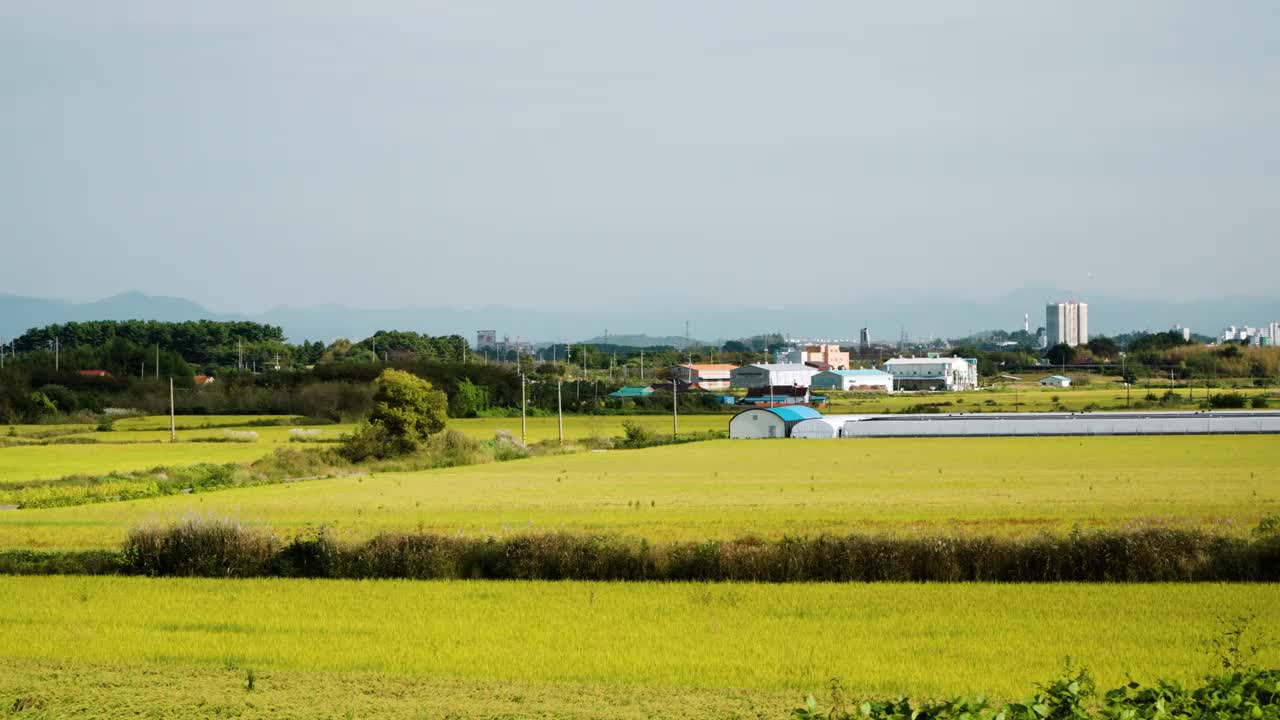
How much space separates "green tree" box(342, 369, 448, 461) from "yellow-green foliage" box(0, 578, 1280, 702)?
34.1 metres

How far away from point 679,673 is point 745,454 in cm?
4293

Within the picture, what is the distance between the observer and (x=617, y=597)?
63.3 ft

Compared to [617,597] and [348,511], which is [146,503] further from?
[617,597]

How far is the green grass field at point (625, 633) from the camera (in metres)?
13.8

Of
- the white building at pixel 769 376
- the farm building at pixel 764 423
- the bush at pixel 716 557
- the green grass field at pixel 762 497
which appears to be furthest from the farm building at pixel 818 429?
the white building at pixel 769 376

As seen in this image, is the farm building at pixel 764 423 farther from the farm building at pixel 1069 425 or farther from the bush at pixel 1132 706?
the bush at pixel 1132 706

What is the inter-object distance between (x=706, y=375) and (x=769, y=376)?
20.8 metres

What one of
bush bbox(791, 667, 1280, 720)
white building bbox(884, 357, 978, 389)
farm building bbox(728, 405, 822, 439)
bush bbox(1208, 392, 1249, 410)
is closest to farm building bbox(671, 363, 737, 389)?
white building bbox(884, 357, 978, 389)

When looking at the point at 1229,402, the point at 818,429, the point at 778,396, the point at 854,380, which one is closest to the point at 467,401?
the point at 778,396

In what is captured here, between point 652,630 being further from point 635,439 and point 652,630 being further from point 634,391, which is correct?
point 634,391

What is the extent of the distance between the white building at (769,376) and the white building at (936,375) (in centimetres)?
1602

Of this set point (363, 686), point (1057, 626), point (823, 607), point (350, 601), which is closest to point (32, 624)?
point (350, 601)

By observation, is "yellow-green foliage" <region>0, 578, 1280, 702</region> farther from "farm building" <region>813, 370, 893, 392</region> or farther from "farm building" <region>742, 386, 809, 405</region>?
"farm building" <region>813, 370, 893, 392</region>

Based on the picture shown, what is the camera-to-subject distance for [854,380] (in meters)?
156
